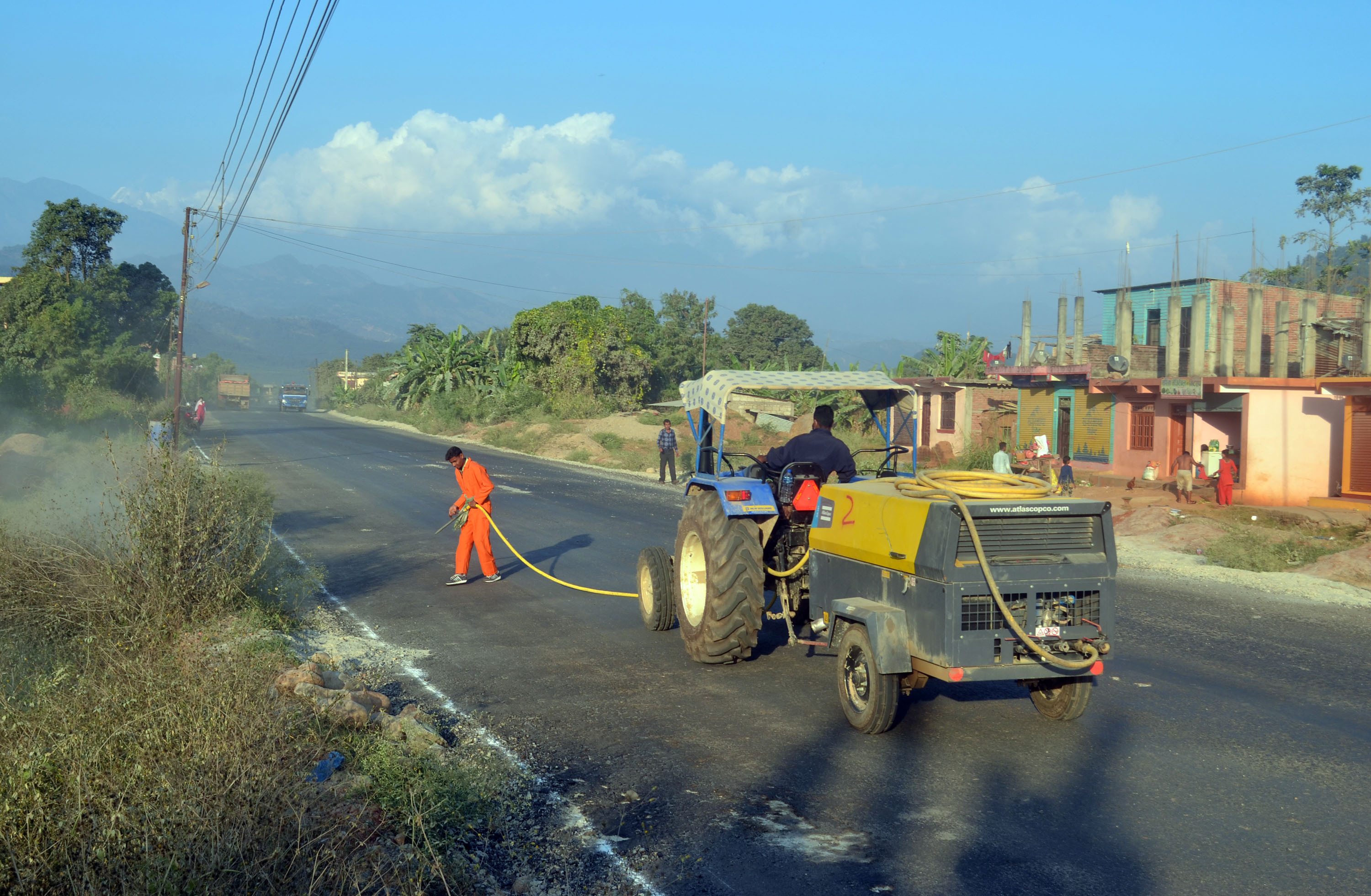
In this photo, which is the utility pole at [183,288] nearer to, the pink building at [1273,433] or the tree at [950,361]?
the tree at [950,361]

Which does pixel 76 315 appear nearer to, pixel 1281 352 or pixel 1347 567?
pixel 1281 352

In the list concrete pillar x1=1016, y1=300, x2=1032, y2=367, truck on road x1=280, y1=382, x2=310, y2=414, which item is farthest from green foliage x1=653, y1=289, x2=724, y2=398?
truck on road x1=280, y1=382, x2=310, y2=414

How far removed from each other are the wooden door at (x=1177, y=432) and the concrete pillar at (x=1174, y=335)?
2.91 feet

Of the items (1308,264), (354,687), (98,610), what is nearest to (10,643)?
(98,610)

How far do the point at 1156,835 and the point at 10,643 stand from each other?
25.5 feet

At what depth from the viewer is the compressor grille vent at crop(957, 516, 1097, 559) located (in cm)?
595

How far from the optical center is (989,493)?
20.7 feet

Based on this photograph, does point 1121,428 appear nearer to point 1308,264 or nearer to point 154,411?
point 1308,264

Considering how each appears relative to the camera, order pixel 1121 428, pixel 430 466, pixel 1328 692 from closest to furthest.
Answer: pixel 1328 692 → pixel 1121 428 → pixel 430 466

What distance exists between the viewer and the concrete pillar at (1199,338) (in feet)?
76.0

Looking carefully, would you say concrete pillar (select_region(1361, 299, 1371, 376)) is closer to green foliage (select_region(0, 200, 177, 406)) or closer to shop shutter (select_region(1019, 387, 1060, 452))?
shop shutter (select_region(1019, 387, 1060, 452))

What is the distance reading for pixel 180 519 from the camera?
812 centimetres

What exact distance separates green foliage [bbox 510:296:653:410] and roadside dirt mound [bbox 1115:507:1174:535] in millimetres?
31165

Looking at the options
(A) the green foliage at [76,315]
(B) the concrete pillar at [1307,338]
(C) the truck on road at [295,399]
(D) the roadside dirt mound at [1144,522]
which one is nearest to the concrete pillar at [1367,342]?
(B) the concrete pillar at [1307,338]
